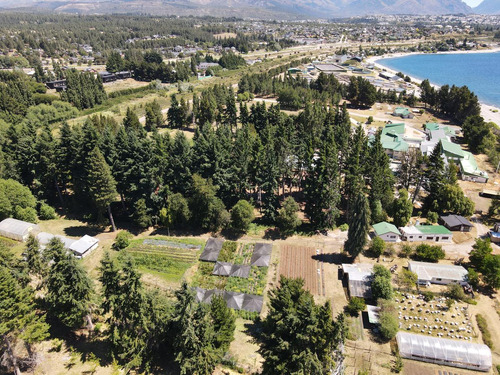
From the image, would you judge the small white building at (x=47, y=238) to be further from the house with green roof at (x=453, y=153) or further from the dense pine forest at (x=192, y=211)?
the house with green roof at (x=453, y=153)

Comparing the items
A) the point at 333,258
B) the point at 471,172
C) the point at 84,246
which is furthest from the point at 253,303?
the point at 471,172

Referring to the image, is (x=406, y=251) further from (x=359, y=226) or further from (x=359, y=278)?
(x=359, y=278)

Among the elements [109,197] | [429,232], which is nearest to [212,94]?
[109,197]

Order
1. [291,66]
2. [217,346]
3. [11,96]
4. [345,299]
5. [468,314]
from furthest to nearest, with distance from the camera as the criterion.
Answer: [291,66] < [11,96] < [345,299] < [468,314] < [217,346]

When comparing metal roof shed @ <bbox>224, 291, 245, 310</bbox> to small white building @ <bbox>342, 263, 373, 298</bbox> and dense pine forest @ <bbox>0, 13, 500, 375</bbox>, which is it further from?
small white building @ <bbox>342, 263, 373, 298</bbox>

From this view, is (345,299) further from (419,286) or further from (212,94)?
(212,94)

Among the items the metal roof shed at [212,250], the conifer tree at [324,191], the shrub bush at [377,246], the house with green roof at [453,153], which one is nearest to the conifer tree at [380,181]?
the conifer tree at [324,191]

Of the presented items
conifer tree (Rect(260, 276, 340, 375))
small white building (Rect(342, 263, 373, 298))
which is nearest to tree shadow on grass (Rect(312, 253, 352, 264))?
small white building (Rect(342, 263, 373, 298))
